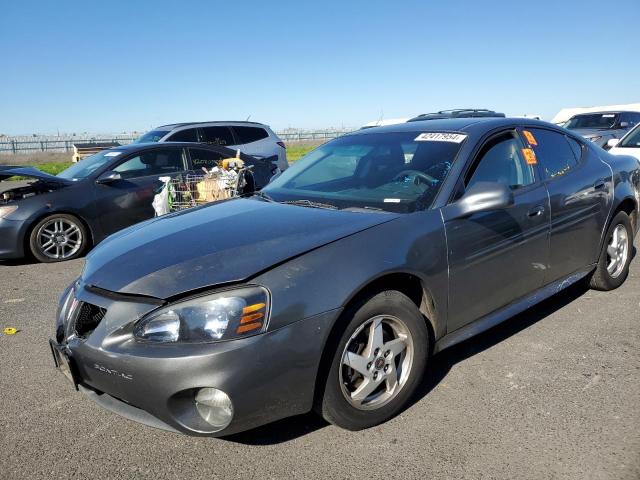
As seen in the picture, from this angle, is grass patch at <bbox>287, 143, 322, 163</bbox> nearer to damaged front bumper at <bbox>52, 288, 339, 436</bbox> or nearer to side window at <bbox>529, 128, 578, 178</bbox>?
side window at <bbox>529, 128, 578, 178</bbox>

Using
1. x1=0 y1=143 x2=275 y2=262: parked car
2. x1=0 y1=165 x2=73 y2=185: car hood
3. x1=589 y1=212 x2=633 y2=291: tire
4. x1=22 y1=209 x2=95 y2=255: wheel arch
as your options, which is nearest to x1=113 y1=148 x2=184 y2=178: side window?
x1=0 y1=143 x2=275 y2=262: parked car

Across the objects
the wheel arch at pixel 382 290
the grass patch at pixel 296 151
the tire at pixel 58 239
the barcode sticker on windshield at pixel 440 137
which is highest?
the barcode sticker on windshield at pixel 440 137

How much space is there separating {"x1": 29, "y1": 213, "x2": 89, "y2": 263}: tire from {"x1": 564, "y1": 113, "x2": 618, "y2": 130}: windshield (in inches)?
512

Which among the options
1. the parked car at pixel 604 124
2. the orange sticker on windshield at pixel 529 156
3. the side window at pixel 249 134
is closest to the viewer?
the orange sticker on windshield at pixel 529 156

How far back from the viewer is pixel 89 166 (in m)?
7.56

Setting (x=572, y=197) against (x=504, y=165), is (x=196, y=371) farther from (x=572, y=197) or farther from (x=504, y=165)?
(x=572, y=197)

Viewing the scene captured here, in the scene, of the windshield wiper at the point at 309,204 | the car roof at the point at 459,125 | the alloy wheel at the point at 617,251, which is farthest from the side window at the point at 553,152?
the windshield wiper at the point at 309,204

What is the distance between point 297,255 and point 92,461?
54.5 inches

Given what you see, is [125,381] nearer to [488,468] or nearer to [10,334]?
[488,468]

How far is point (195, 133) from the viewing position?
455 inches

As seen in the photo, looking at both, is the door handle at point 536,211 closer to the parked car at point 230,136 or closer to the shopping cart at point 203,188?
the shopping cart at point 203,188

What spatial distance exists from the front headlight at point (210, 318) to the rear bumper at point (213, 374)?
0.14ft

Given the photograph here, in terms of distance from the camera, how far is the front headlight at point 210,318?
7.46 ft

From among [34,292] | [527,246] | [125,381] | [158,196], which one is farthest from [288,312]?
[158,196]
